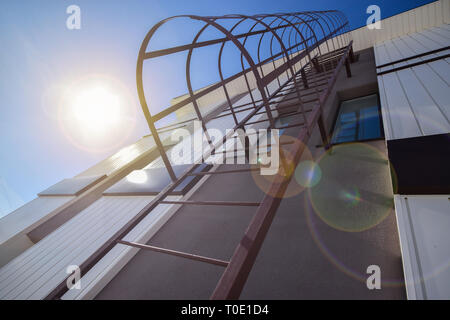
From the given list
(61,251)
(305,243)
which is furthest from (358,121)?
(61,251)

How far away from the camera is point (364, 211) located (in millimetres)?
1854

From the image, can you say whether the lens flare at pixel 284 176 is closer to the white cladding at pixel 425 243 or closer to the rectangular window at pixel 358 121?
the white cladding at pixel 425 243

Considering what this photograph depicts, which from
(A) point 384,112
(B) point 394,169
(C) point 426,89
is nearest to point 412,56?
(C) point 426,89

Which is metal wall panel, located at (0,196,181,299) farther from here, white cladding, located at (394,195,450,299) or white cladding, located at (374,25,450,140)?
white cladding, located at (374,25,450,140)

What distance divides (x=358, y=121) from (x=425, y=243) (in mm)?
3451

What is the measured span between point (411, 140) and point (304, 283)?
1.63 m

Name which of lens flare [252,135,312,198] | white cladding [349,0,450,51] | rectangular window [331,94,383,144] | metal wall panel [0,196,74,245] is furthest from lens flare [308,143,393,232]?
white cladding [349,0,450,51]

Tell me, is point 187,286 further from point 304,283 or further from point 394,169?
point 394,169

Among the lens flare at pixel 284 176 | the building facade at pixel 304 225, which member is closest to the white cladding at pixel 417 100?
the building facade at pixel 304 225

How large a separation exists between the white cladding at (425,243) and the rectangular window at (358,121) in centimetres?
216

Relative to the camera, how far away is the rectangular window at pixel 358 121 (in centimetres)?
352

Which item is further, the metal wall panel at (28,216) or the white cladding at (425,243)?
the metal wall panel at (28,216)

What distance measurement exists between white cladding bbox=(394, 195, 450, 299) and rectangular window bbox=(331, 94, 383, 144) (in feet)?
7.10

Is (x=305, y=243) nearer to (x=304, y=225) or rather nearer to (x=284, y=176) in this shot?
(x=304, y=225)
